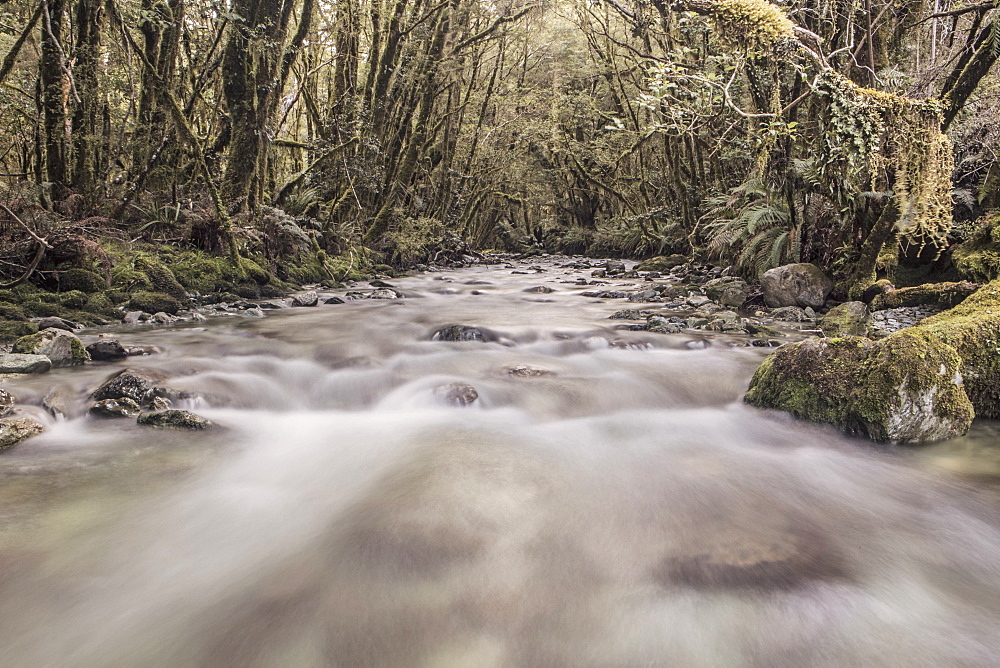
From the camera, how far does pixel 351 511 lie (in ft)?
9.36

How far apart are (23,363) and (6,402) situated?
859 millimetres

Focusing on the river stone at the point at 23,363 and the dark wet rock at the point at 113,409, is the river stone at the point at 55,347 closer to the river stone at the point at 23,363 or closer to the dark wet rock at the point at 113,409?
the river stone at the point at 23,363

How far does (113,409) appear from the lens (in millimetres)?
3686

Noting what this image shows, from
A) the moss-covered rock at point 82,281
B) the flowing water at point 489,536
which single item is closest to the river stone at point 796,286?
the flowing water at point 489,536

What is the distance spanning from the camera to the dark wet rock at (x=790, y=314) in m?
7.52

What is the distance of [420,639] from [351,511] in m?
1.08

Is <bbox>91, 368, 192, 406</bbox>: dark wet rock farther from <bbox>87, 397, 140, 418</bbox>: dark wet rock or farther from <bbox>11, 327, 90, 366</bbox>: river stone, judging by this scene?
<bbox>11, 327, 90, 366</bbox>: river stone

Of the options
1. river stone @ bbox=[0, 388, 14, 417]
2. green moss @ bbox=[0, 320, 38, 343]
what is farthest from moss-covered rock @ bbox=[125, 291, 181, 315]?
river stone @ bbox=[0, 388, 14, 417]

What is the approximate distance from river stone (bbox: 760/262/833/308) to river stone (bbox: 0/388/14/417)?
8.69 meters

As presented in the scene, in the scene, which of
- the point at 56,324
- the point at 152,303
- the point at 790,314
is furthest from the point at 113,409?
the point at 790,314

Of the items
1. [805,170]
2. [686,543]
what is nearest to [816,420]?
[686,543]

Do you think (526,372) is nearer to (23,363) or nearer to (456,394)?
(456,394)

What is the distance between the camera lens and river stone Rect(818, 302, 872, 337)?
632cm

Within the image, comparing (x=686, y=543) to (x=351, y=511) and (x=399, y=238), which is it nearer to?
(x=351, y=511)
